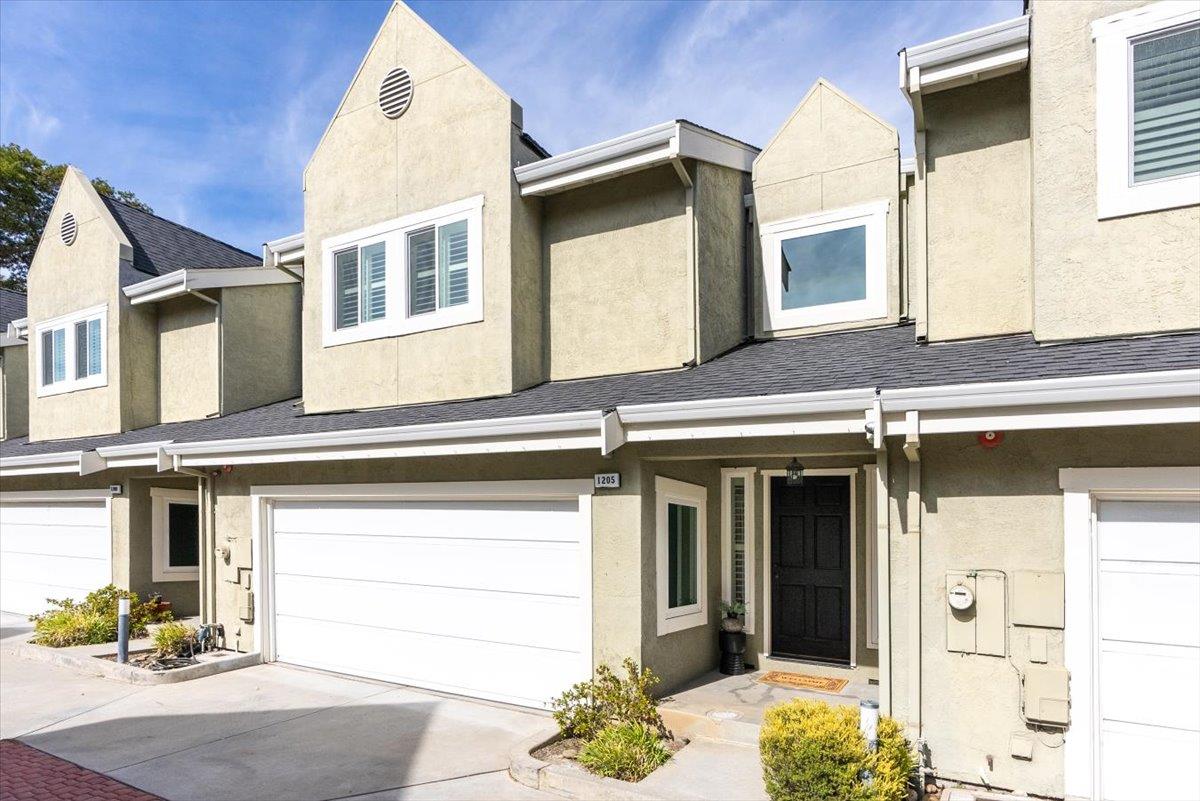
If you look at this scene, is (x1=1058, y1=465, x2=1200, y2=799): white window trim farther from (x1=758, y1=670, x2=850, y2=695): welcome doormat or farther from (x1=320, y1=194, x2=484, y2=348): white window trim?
(x1=320, y1=194, x2=484, y2=348): white window trim

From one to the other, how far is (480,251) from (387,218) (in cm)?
168

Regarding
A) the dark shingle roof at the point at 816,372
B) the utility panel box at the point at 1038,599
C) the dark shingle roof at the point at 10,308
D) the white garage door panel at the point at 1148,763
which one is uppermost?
the dark shingle roof at the point at 10,308

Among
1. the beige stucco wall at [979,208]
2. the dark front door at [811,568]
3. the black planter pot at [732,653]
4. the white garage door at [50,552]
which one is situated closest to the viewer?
the beige stucco wall at [979,208]

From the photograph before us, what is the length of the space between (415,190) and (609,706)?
258 inches

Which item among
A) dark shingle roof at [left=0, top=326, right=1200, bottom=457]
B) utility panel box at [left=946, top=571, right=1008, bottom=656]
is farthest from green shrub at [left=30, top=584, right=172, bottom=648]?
utility panel box at [left=946, top=571, right=1008, bottom=656]

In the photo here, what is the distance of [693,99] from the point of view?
44.3ft

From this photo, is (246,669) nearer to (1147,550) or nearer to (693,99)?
(1147,550)

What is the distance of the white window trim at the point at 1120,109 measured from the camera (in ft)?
18.5

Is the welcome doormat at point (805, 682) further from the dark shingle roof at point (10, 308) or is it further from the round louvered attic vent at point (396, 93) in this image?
the dark shingle roof at point (10, 308)

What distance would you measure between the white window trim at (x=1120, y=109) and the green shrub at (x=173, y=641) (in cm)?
1102

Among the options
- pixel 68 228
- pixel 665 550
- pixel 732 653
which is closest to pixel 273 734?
pixel 665 550

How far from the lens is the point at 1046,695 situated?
520 centimetres

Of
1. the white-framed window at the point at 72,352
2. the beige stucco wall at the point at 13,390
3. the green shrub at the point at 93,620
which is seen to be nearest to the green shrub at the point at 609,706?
the green shrub at the point at 93,620

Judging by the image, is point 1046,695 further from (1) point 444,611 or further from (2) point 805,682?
(1) point 444,611
